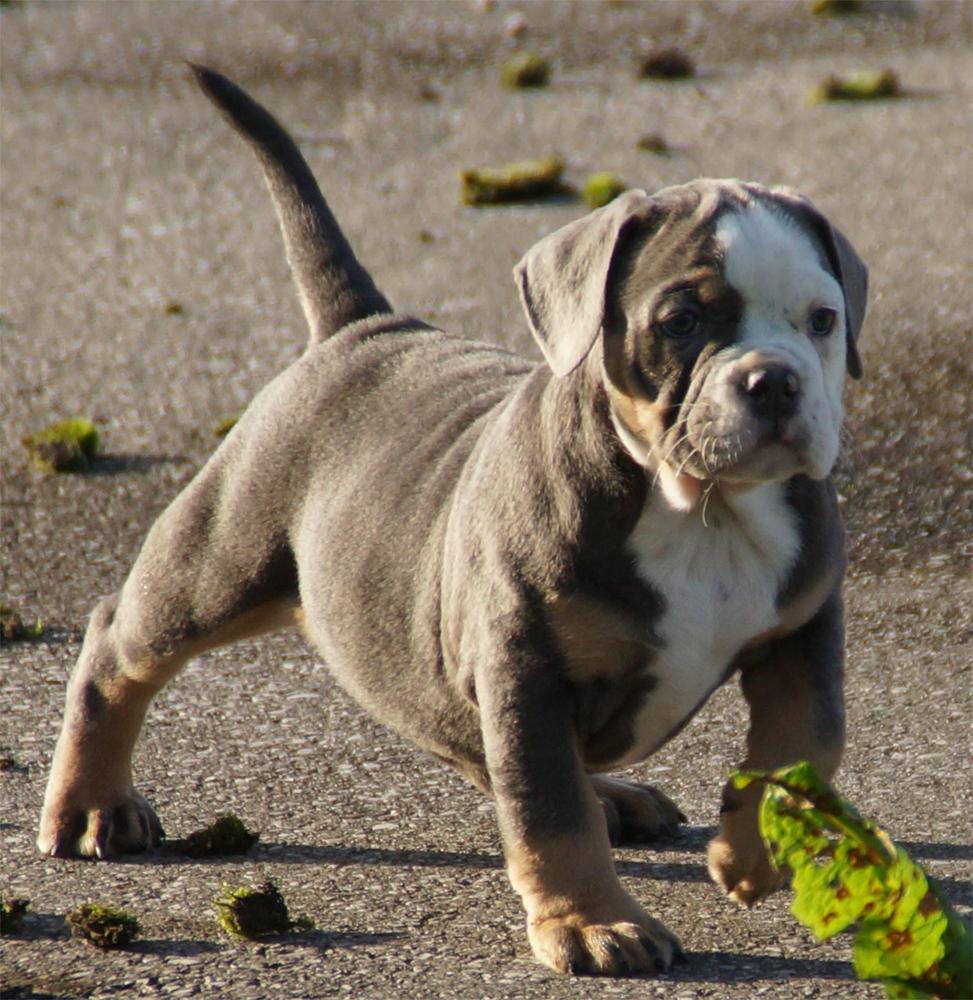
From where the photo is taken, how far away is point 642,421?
11.6ft

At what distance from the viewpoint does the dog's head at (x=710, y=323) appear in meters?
3.41

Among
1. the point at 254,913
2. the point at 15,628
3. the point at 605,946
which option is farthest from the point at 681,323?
the point at 15,628

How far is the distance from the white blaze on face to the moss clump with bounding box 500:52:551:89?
26.3ft

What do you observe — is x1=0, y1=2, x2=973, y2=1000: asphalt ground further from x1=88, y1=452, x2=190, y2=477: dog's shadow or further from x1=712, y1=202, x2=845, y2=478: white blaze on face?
x1=712, y1=202, x2=845, y2=478: white blaze on face

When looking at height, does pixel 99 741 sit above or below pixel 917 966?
below

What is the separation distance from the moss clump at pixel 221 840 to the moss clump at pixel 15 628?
148 centimetres

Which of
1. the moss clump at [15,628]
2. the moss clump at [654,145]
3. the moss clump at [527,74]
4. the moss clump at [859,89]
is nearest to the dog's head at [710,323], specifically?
the moss clump at [15,628]

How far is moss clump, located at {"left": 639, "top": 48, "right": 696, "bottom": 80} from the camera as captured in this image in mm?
11312

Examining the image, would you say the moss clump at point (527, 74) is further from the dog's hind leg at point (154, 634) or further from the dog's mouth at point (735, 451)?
the dog's mouth at point (735, 451)

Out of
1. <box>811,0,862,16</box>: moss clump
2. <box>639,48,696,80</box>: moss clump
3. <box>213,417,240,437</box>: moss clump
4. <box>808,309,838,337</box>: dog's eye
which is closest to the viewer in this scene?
<box>808,309,838,337</box>: dog's eye

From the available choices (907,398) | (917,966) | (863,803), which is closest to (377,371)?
(863,803)

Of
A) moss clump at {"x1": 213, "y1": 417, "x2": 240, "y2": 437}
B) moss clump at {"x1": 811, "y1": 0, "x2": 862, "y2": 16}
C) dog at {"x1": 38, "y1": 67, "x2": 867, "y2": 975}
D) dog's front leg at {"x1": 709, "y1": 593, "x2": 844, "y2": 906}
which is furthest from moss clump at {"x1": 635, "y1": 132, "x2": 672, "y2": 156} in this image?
dog's front leg at {"x1": 709, "y1": 593, "x2": 844, "y2": 906}

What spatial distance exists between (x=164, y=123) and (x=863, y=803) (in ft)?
26.1

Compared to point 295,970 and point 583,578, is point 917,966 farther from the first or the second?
point 295,970
